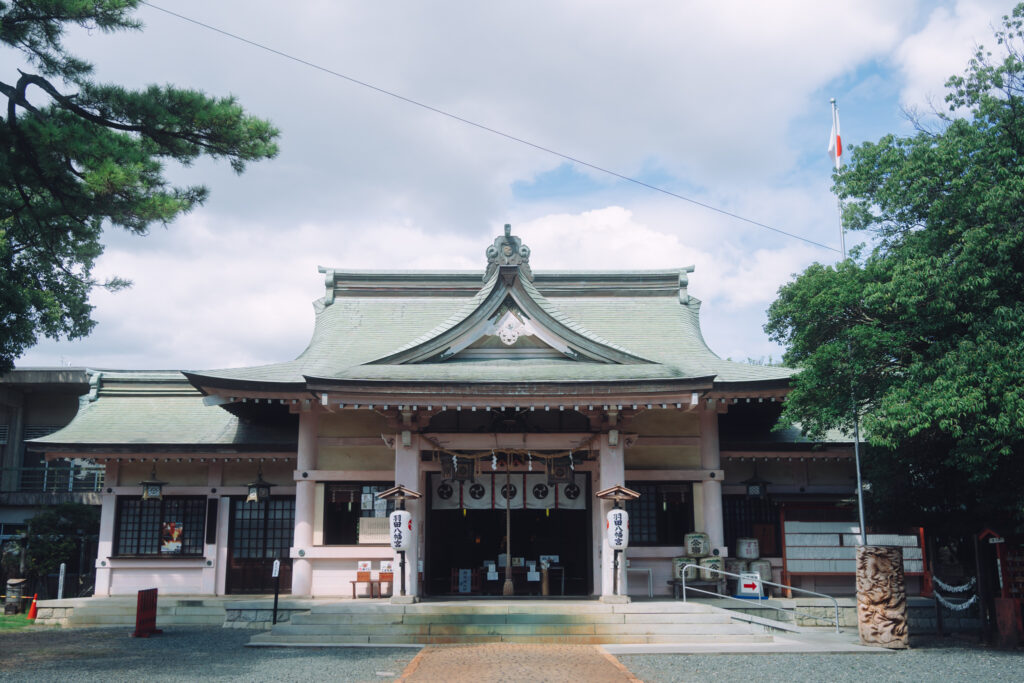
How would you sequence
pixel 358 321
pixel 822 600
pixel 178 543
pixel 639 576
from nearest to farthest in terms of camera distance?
pixel 822 600
pixel 639 576
pixel 178 543
pixel 358 321

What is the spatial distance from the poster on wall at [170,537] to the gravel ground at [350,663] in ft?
14.0

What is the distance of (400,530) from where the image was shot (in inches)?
600

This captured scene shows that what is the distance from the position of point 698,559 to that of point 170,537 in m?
12.1

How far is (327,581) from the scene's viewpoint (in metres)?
17.1

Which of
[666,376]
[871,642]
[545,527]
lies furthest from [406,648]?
[871,642]

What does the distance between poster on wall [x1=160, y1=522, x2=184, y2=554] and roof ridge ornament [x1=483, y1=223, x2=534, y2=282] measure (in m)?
9.49

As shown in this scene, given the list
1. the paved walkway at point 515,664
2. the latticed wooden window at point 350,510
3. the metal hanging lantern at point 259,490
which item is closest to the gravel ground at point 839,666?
the paved walkway at point 515,664

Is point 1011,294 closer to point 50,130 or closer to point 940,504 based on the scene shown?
point 940,504

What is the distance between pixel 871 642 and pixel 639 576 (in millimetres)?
5119

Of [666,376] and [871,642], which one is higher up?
[666,376]

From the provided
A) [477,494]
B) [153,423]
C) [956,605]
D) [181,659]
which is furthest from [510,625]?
[153,423]

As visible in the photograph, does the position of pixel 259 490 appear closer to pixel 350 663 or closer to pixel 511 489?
pixel 511 489

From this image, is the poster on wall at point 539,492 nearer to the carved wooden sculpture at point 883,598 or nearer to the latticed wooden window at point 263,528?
the latticed wooden window at point 263,528

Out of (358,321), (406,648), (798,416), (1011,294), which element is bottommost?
(406,648)
